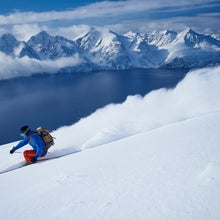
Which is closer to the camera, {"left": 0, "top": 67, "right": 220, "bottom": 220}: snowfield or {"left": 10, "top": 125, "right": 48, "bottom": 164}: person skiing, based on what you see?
{"left": 0, "top": 67, "right": 220, "bottom": 220}: snowfield

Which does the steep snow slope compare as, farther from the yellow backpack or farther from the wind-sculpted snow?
the wind-sculpted snow

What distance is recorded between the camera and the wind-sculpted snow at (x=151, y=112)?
41.2 feet

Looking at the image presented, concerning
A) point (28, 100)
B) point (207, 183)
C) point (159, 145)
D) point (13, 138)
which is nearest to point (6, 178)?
point (159, 145)

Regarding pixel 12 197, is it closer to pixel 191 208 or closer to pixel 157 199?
pixel 157 199

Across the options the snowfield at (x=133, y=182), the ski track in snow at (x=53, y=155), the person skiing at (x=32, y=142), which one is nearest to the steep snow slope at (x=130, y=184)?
the snowfield at (x=133, y=182)

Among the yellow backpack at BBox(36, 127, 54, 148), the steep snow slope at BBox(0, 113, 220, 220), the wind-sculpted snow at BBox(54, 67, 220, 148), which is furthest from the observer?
the wind-sculpted snow at BBox(54, 67, 220, 148)

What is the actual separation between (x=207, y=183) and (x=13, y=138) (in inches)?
3583

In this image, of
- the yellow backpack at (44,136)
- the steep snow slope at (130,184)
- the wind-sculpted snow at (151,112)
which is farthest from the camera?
the wind-sculpted snow at (151,112)

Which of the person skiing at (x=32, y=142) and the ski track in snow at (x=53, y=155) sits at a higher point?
the person skiing at (x=32, y=142)

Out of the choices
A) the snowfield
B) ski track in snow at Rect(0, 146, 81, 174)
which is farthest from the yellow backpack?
the snowfield

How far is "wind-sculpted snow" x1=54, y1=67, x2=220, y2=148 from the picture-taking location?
12570 mm

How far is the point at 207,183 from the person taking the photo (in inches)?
189

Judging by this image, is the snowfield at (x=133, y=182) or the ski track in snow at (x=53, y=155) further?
the ski track in snow at (x=53, y=155)

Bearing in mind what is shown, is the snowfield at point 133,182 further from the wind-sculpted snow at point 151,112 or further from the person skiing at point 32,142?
the wind-sculpted snow at point 151,112
